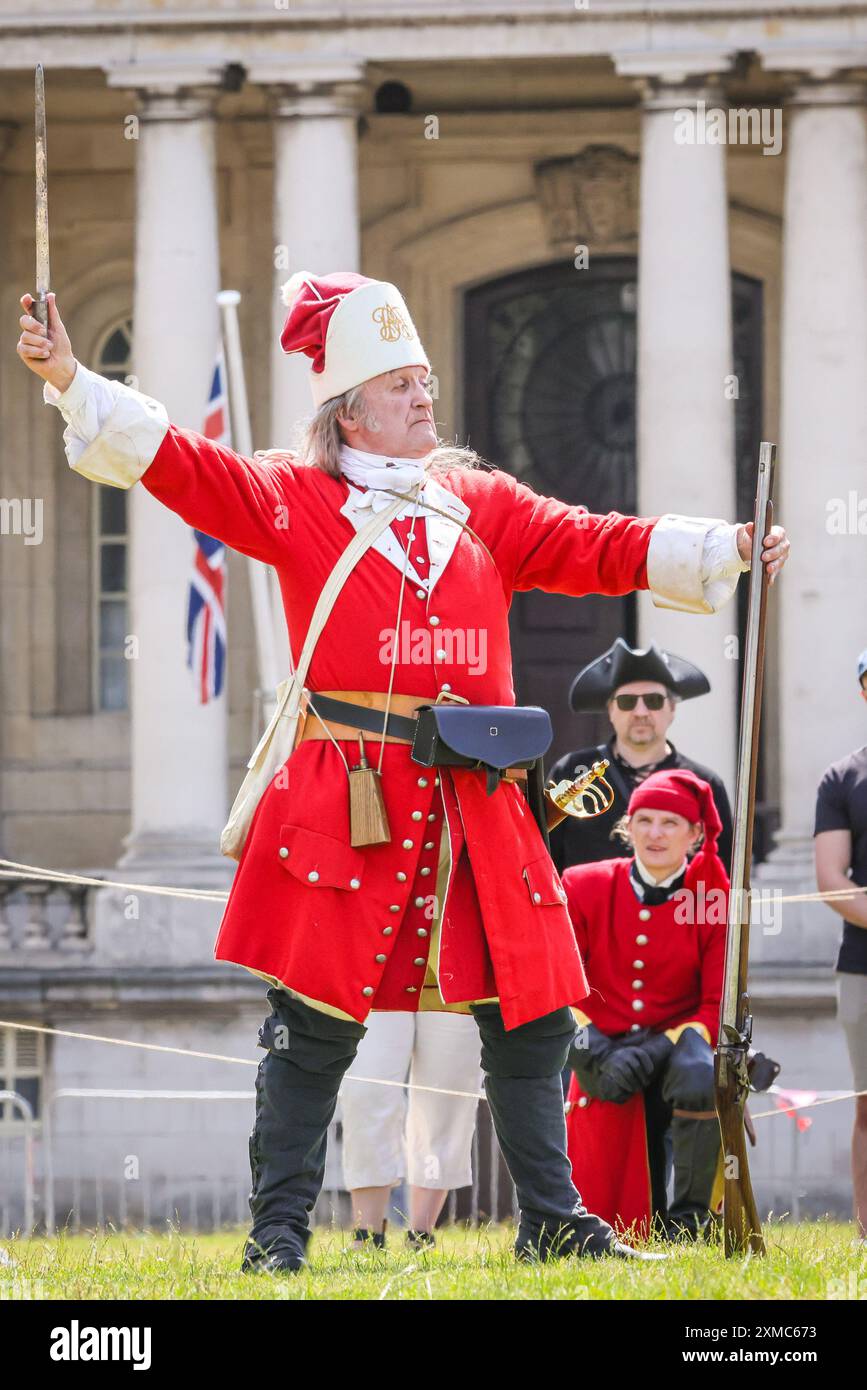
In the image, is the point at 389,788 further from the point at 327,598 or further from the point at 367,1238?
the point at 367,1238

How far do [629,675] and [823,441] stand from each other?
26.0 ft

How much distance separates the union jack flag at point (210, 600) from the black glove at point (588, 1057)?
26.8 feet

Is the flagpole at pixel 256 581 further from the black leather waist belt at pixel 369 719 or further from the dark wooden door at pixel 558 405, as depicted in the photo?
the black leather waist belt at pixel 369 719

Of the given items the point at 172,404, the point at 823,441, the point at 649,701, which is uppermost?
the point at 172,404

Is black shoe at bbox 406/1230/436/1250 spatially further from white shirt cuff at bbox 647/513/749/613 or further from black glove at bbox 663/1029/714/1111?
white shirt cuff at bbox 647/513/749/613

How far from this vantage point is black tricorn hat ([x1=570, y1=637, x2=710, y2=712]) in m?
9.25

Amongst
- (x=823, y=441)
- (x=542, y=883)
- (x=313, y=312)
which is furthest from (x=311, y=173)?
(x=542, y=883)

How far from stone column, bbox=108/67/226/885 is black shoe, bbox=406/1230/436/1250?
366 inches

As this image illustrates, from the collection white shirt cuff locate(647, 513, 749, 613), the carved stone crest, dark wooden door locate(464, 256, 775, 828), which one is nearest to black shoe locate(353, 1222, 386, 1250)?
white shirt cuff locate(647, 513, 749, 613)

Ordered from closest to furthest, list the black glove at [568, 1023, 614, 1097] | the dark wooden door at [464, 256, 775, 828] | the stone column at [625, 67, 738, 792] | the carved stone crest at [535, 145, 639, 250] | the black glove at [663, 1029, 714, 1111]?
1. the black glove at [663, 1029, 714, 1111]
2. the black glove at [568, 1023, 614, 1097]
3. the stone column at [625, 67, 738, 792]
4. the carved stone crest at [535, 145, 639, 250]
5. the dark wooden door at [464, 256, 775, 828]

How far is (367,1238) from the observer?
25.2 ft

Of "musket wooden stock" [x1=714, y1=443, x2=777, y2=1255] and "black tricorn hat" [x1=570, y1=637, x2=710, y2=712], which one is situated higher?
"black tricorn hat" [x1=570, y1=637, x2=710, y2=712]

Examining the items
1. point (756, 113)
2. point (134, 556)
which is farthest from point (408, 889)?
point (756, 113)

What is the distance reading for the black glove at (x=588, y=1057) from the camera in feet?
25.7
